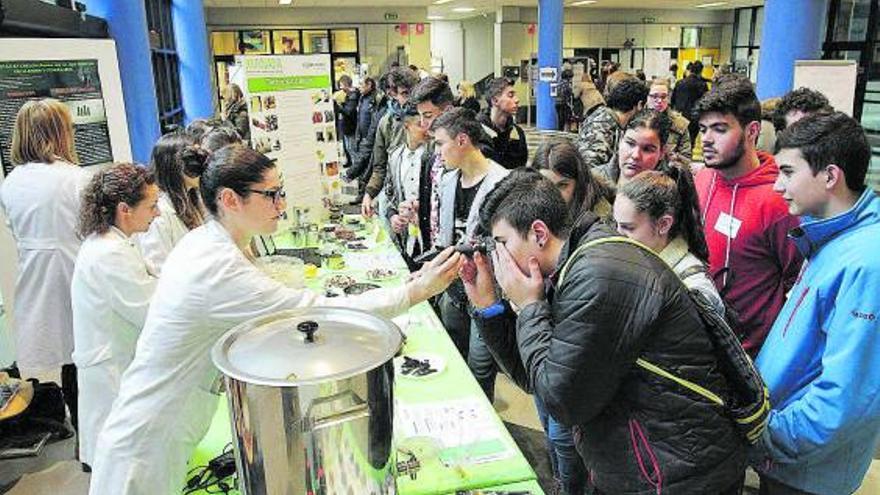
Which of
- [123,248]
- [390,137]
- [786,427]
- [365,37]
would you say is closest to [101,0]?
[390,137]

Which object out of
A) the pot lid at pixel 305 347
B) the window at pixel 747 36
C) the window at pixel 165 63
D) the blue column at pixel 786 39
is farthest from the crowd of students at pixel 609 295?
the window at pixel 747 36

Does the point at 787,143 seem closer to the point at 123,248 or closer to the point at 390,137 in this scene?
the point at 123,248

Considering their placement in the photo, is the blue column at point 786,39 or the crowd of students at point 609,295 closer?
the crowd of students at point 609,295

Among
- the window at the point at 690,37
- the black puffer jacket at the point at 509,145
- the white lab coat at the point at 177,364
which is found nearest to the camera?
the white lab coat at the point at 177,364

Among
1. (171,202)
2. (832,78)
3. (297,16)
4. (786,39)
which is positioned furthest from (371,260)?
(297,16)

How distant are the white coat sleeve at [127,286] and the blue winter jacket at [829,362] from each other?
1.95m

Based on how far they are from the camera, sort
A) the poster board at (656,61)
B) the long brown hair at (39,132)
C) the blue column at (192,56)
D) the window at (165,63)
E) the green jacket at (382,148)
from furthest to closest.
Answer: the poster board at (656,61)
the blue column at (192,56)
the window at (165,63)
the green jacket at (382,148)
the long brown hair at (39,132)

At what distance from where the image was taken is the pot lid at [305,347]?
1006 millimetres

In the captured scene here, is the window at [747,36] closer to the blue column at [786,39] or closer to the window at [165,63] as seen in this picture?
the blue column at [786,39]

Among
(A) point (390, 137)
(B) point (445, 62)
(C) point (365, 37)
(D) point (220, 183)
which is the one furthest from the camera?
(B) point (445, 62)

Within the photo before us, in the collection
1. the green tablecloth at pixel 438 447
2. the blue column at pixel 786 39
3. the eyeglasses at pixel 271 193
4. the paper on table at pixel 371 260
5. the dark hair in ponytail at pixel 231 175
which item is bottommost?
the green tablecloth at pixel 438 447

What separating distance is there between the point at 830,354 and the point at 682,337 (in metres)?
0.58

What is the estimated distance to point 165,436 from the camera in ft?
4.96

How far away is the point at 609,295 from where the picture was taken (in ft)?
3.85
